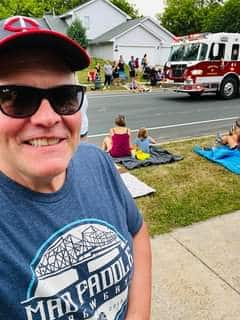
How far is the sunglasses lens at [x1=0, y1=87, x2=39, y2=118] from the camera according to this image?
100 cm

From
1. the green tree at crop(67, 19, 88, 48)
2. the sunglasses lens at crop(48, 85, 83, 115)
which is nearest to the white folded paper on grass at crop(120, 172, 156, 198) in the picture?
the sunglasses lens at crop(48, 85, 83, 115)

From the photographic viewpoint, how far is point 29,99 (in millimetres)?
1019

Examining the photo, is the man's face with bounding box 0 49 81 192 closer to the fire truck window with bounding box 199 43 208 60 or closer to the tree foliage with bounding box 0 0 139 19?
the fire truck window with bounding box 199 43 208 60

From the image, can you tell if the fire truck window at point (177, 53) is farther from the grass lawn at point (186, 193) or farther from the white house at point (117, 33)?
the white house at point (117, 33)

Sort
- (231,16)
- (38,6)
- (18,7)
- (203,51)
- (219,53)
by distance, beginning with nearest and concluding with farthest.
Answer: (203,51), (219,53), (231,16), (18,7), (38,6)

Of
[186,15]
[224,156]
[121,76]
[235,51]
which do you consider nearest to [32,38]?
[224,156]

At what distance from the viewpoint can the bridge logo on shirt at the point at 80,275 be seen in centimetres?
103

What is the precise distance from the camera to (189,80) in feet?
42.5

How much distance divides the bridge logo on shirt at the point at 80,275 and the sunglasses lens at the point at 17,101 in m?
0.40

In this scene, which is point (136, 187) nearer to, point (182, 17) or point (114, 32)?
point (114, 32)

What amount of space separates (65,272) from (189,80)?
1268 cm

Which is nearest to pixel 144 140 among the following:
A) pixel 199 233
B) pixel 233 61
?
pixel 199 233

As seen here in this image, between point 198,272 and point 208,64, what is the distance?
11.2 meters

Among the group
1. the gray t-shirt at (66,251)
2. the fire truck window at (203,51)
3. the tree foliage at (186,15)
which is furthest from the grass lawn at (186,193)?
the tree foliage at (186,15)
